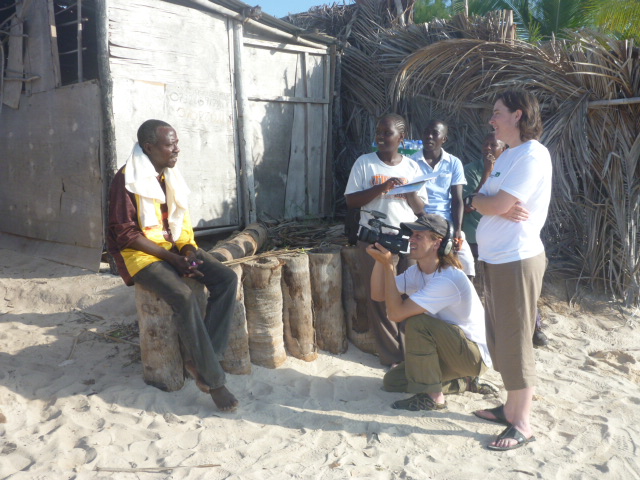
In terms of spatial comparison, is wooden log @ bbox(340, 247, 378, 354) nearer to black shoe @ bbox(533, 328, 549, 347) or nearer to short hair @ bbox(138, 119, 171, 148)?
black shoe @ bbox(533, 328, 549, 347)

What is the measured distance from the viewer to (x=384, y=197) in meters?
4.30

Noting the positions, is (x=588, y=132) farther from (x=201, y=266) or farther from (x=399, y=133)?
(x=201, y=266)

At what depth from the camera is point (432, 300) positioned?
11.7ft

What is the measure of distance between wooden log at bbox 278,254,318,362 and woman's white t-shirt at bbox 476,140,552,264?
1.55 meters

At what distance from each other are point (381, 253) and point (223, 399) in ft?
4.31

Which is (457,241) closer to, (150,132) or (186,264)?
(186,264)

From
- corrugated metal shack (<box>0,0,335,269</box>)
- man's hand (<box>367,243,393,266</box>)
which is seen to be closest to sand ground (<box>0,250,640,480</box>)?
man's hand (<box>367,243,393,266</box>)

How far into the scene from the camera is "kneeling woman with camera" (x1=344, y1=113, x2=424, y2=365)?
430 cm

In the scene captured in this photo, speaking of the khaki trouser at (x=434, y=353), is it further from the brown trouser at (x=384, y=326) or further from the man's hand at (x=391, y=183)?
the man's hand at (x=391, y=183)

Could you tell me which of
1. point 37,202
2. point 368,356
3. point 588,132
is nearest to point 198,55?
point 37,202

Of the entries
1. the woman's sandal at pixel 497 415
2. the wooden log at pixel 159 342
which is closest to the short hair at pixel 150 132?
the wooden log at pixel 159 342

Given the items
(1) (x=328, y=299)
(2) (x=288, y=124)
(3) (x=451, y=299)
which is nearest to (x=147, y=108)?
(2) (x=288, y=124)

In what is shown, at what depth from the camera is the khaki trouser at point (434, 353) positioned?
144 inches

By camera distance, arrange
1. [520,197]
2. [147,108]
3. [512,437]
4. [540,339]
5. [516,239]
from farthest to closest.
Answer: [147,108] < [540,339] < [512,437] < [516,239] < [520,197]
